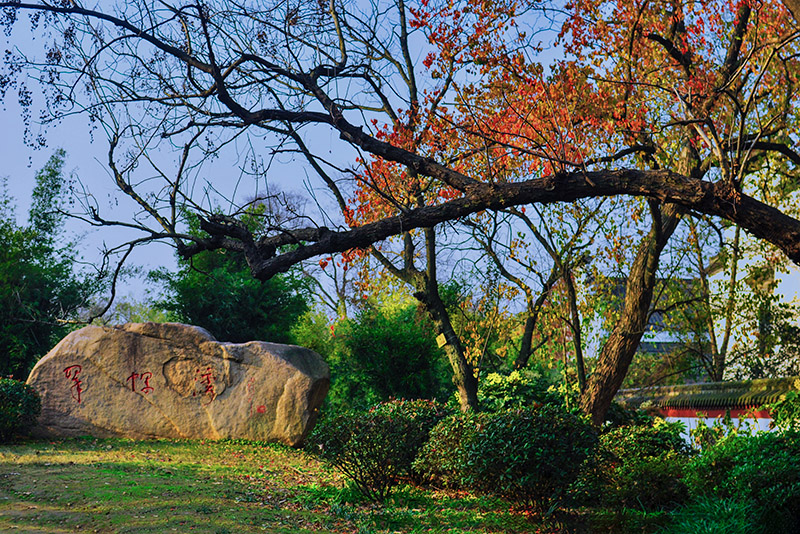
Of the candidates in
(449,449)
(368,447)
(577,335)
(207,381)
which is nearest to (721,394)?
(577,335)

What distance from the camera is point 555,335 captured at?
12.2 meters

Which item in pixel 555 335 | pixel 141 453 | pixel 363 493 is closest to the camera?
pixel 363 493

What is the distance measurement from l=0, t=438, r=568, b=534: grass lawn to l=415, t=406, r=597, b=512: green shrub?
1.18ft

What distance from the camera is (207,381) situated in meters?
12.3

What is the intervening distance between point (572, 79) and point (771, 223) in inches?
150

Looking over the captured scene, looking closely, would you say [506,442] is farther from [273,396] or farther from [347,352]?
[347,352]

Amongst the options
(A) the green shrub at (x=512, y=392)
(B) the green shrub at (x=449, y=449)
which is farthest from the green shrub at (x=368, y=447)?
(A) the green shrub at (x=512, y=392)

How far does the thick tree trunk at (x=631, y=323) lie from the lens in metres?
7.97

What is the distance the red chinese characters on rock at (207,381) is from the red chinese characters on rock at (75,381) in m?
2.03

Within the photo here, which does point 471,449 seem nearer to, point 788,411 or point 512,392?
point 512,392

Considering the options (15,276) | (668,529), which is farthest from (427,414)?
(15,276)

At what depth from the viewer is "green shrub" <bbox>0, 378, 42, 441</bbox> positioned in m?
10.8

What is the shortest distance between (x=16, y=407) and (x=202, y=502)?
19.7 ft

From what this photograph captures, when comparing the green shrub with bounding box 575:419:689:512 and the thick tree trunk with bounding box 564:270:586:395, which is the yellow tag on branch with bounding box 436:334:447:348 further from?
the green shrub with bounding box 575:419:689:512
